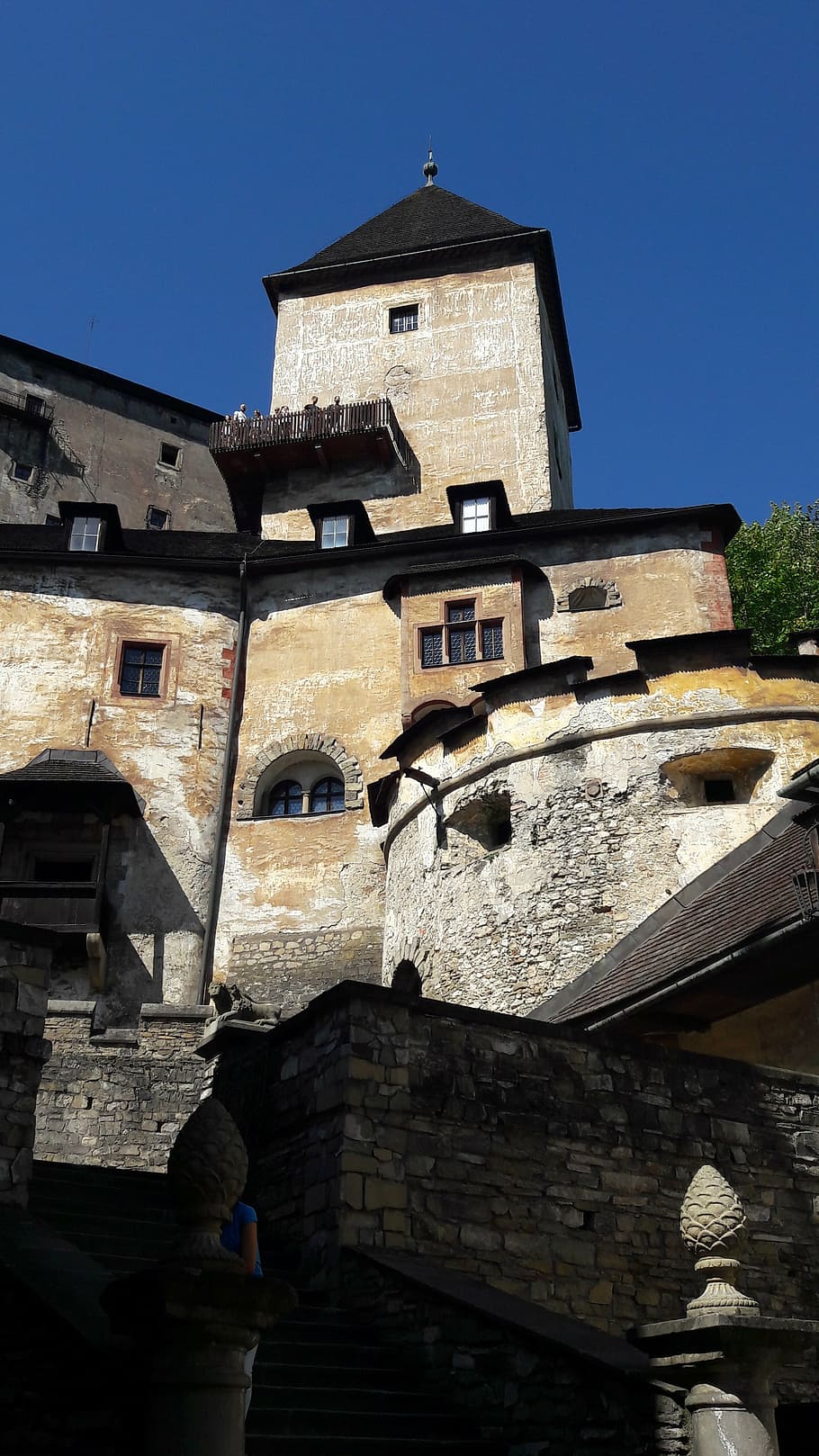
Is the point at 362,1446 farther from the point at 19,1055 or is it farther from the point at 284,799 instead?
the point at 284,799

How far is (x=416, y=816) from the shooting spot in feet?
64.8

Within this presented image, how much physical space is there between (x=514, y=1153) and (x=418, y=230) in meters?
30.6

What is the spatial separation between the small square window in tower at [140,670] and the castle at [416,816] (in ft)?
0.35

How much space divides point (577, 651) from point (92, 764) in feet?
29.9

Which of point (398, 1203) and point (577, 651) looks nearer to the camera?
point (398, 1203)

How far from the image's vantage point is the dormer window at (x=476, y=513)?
2725cm

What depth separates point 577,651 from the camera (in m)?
24.1

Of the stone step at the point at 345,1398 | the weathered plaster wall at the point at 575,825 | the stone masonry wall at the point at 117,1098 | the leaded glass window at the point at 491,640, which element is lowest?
the stone step at the point at 345,1398

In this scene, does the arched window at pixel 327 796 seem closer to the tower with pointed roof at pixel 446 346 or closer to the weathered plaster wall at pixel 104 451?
the tower with pointed roof at pixel 446 346

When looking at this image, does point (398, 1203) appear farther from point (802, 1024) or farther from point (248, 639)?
point (248, 639)

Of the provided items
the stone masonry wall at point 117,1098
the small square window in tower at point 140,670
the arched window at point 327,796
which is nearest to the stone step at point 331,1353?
the stone masonry wall at point 117,1098

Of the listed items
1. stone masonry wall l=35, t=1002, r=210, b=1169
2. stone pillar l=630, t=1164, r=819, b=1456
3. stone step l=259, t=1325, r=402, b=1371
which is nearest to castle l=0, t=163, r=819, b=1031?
stone masonry wall l=35, t=1002, r=210, b=1169

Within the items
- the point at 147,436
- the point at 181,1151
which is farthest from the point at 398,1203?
the point at 147,436

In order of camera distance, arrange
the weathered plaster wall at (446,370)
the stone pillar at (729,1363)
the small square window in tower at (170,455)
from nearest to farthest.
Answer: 1. the stone pillar at (729,1363)
2. the weathered plaster wall at (446,370)
3. the small square window in tower at (170,455)
